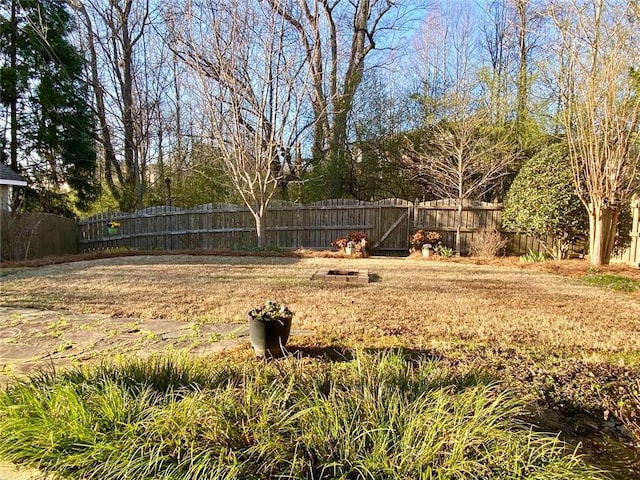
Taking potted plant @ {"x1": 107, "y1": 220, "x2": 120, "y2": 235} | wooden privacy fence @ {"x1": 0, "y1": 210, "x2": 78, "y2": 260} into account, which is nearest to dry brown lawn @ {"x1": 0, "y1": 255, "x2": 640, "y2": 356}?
wooden privacy fence @ {"x1": 0, "y1": 210, "x2": 78, "y2": 260}

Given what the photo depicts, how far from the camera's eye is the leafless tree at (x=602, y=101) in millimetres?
6383

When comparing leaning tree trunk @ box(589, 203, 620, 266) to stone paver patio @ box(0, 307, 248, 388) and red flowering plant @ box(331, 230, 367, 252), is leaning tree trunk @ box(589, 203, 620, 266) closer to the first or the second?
red flowering plant @ box(331, 230, 367, 252)

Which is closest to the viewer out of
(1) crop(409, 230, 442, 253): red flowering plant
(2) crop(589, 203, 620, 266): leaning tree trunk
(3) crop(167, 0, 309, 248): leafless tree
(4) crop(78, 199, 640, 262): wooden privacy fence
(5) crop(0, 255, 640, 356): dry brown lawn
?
(5) crop(0, 255, 640, 356): dry brown lawn

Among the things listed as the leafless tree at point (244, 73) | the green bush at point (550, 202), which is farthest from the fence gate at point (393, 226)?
the leafless tree at point (244, 73)

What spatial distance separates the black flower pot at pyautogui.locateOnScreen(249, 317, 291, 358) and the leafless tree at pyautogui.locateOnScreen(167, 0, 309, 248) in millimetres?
6487

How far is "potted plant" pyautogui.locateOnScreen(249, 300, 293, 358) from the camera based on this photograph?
2614mm

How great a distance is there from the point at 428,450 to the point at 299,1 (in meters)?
10.5

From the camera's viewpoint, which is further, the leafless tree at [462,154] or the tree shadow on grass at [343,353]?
the leafless tree at [462,154]

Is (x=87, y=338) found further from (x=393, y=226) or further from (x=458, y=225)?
(x=458, y=225)

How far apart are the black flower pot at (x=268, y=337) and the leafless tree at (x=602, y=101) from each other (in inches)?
281

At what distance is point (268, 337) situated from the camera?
2641 mm

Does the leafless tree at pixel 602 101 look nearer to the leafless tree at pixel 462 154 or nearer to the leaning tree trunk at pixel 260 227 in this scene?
the leafless tree at pixel 462 154

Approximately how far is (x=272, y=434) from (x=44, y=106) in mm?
14250

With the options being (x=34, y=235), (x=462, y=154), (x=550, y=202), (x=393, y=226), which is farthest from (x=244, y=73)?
(x=550, y=202)
